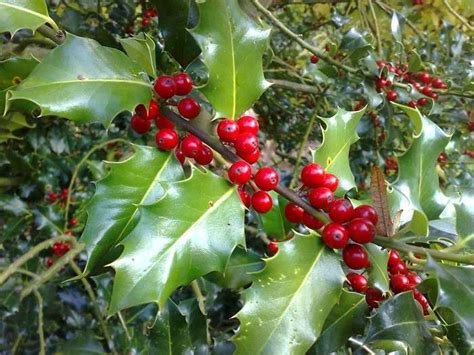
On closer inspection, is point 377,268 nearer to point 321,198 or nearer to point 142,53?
point 321,198

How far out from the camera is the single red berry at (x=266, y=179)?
2.56 ft

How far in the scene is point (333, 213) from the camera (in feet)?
2.49

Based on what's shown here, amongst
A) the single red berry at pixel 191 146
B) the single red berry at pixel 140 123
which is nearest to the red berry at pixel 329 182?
the single red berry at pixel 191 146

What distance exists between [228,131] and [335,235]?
23cm

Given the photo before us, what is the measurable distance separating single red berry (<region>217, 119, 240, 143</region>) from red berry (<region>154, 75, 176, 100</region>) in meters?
0.10

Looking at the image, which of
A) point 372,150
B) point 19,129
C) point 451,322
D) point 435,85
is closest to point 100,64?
point 451,322

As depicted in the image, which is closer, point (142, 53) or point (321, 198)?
point (321, 198)

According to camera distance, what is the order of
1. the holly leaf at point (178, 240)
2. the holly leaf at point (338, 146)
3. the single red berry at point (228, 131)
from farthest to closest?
the holly leaf at point (338, 146)
the single red berry at point (228, 131)
the holly leaf at point (178, 240)

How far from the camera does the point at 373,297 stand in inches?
34.3

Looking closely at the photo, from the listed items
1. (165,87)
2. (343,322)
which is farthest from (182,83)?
(343,322)

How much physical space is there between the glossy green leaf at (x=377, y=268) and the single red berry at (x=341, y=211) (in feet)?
0.22

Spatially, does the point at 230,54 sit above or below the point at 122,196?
above

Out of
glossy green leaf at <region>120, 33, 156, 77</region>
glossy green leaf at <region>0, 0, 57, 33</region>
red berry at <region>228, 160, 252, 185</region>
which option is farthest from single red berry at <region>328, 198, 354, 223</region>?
glossy green leaf at <region>0, 0, 57, 33</region>

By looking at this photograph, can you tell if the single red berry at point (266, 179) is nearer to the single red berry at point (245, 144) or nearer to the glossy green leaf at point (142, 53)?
the single red berry at point (245, 144)
